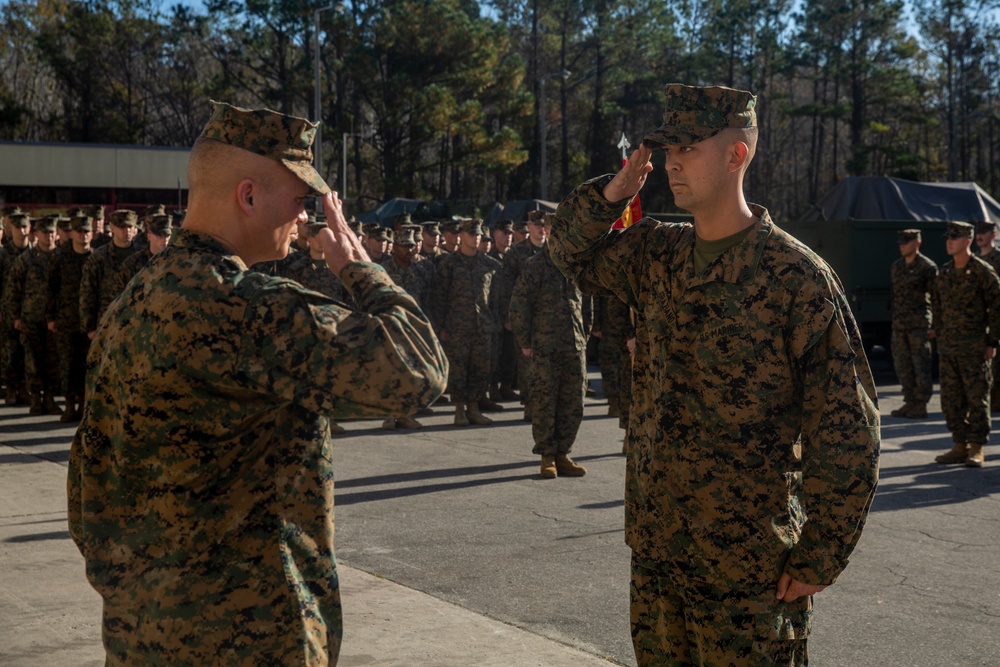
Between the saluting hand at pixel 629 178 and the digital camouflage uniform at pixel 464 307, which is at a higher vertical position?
the saluting hand at pixel 629 178

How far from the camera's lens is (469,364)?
1354 cm

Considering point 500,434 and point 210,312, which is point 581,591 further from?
point 500,434

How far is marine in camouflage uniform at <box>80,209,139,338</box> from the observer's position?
12172mm

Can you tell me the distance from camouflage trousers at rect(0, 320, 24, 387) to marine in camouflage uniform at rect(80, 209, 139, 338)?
108 inches

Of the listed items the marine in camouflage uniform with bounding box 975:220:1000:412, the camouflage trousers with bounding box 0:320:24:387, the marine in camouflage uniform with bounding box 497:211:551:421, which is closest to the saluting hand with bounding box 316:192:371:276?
the marine in camouflage uniform with bounding box 497:211:551:421

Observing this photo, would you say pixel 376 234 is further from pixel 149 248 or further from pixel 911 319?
pixel 911 319

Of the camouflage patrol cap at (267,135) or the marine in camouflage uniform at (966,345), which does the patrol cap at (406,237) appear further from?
the camouflage patrol cap at (267,135)

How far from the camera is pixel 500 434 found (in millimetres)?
12391

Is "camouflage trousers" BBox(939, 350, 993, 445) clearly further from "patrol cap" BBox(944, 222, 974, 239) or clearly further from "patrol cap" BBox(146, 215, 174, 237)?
"patrol cap" BBox(146, 215, 174, 237)

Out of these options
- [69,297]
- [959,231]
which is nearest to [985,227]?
[959,231]

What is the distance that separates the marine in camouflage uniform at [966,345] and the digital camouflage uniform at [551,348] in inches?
129

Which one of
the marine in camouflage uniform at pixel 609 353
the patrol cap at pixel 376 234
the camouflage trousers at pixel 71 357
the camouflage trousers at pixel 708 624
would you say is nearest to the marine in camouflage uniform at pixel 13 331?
the camouflage trousers at pixel 71 357

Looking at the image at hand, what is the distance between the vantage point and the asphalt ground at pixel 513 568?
5.39 metres

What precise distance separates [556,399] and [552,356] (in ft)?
1.31
